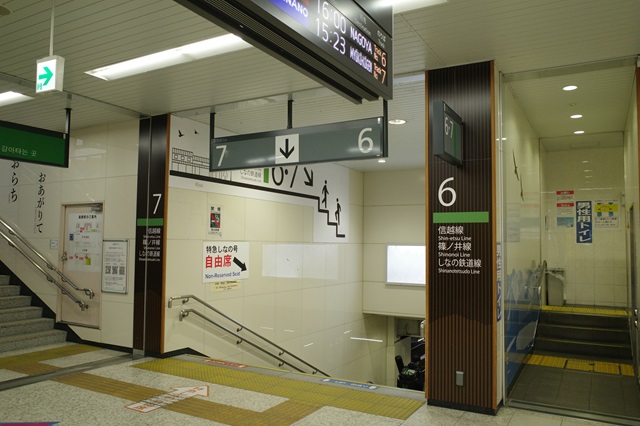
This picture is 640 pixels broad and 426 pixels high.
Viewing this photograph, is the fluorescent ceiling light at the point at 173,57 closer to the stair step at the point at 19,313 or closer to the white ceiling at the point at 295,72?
the white ceiling at the point at 295,72

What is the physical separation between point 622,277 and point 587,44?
3388mm

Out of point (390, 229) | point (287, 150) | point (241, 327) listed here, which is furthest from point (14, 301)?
point (390, 229)

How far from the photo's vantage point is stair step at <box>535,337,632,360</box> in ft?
19.9

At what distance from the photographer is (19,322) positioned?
5.74 metres

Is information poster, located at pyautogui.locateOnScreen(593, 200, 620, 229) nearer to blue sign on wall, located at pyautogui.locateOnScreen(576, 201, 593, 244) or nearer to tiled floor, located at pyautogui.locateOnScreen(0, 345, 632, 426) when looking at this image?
blue sign on wall, located at pyautogui.locateOnScreen(576, 201, 593, 244)

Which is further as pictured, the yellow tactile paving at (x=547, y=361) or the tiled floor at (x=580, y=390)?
the yellow tactile paving at (x=547, y=361)

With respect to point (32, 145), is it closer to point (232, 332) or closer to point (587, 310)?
point (232, 332)

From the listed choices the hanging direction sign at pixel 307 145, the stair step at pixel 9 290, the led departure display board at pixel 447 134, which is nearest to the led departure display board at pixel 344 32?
the led departure display board at pixel 447 134

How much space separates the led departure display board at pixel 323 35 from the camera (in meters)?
1.77

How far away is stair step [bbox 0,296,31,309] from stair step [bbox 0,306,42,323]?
0.04 metres

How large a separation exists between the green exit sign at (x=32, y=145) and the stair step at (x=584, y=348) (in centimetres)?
621

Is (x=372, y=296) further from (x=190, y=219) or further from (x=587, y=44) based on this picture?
(x=587, y=44)

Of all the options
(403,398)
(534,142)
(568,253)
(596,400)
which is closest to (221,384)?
(403,398)

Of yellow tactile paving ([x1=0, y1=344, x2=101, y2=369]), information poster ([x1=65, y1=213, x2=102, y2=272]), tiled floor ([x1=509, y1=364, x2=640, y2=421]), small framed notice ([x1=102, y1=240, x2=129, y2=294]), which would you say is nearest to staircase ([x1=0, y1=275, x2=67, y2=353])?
yellow tactile paving ([x1=0, y1=344, x2=101, y2=369])
